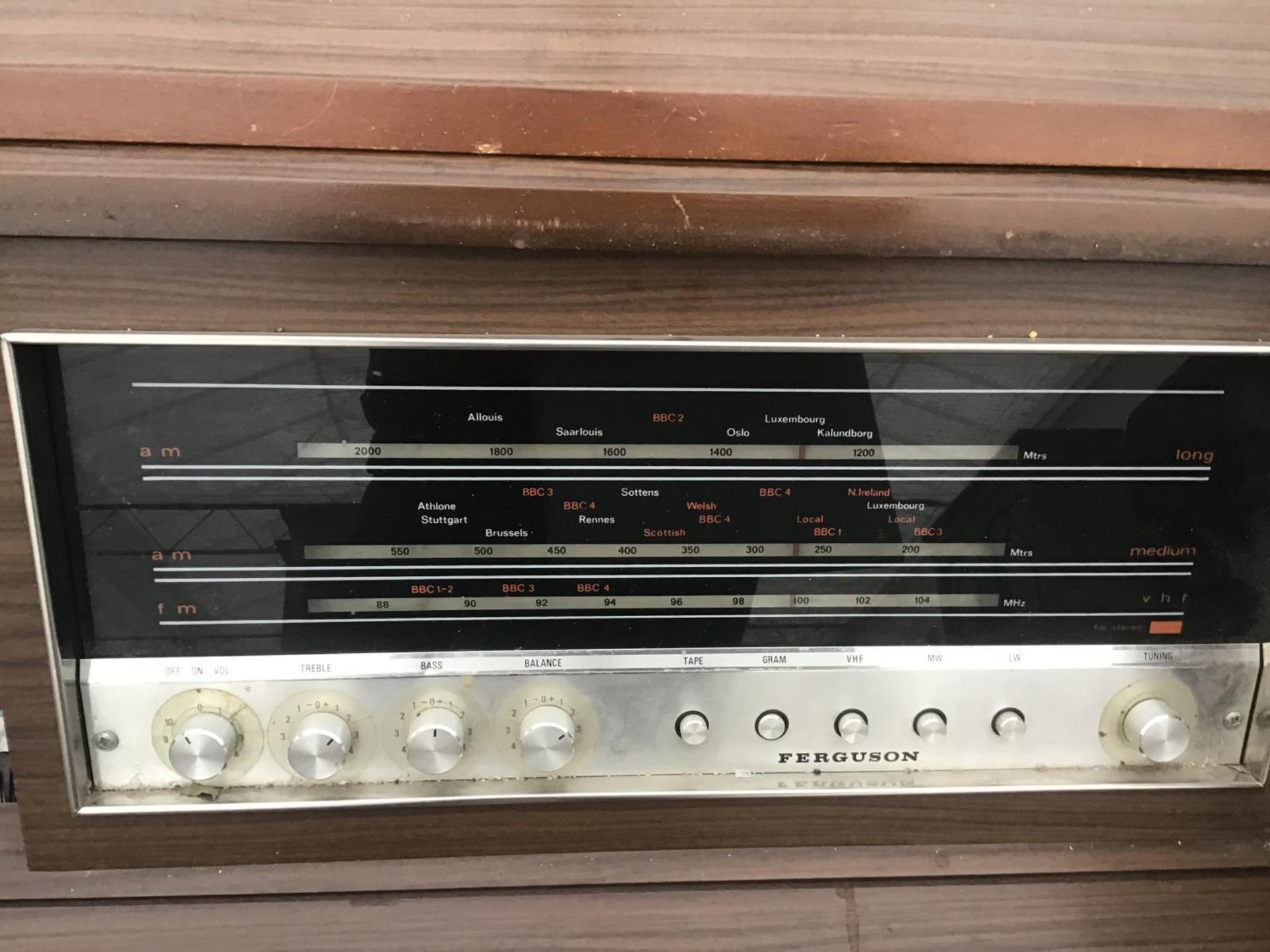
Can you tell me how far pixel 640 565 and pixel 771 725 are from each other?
141 millimetres

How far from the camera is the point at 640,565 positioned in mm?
575

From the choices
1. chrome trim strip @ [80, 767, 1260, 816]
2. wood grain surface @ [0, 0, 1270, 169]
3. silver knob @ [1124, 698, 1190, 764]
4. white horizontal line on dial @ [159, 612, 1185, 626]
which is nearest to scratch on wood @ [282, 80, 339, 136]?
wood grain surface @ [0, 0, 1270, 169]

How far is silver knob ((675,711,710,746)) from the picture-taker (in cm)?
58

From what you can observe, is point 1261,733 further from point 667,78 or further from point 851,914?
point 667,78

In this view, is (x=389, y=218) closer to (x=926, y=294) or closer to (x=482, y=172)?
(x=482, y=172)

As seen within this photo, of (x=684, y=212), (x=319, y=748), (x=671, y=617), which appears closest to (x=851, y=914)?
(x=671, y=617)

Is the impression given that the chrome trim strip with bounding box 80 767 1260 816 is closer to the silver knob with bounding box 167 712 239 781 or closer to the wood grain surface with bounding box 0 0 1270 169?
the silver knob with bounding box 167 712 239 781

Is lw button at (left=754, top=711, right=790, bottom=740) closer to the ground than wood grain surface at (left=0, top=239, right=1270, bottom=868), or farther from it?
closer to the ground

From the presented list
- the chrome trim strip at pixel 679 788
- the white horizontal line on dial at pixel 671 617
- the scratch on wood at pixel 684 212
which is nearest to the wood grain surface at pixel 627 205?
the scratch on wood at pixel 684 212

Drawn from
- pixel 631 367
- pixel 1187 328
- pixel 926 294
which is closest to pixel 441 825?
pixel 631 367

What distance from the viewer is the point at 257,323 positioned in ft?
1.61

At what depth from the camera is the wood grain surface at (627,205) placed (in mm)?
451

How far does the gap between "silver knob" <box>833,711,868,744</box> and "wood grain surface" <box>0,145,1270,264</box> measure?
0.30 meters

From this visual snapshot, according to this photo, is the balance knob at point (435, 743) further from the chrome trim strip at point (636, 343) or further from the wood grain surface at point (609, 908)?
the chrome trim strip at point (636, 343)
